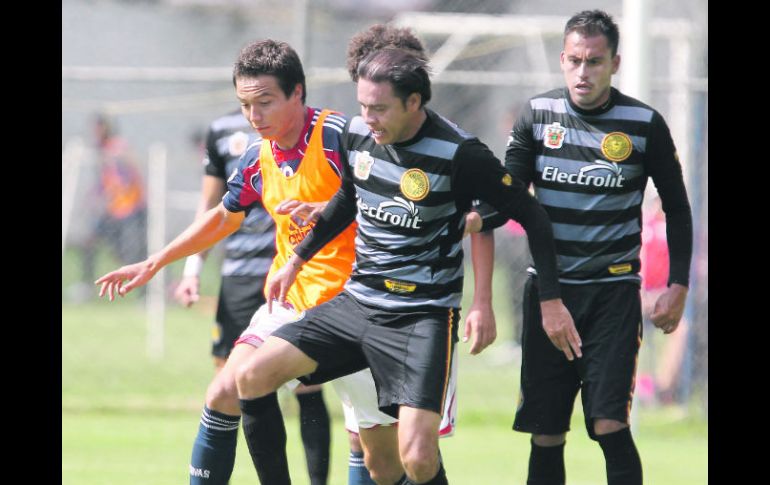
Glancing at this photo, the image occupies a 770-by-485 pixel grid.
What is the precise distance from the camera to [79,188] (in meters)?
18.2

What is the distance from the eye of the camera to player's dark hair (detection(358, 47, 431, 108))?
5074 mm

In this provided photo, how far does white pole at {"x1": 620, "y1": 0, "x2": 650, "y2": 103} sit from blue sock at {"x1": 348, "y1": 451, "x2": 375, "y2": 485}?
11.7ft

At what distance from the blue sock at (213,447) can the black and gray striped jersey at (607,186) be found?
1.65 metres

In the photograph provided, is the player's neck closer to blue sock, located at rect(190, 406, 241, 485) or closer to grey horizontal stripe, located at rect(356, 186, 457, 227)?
grey horizontal stripe, located at rect(356, 186, 457, 227)

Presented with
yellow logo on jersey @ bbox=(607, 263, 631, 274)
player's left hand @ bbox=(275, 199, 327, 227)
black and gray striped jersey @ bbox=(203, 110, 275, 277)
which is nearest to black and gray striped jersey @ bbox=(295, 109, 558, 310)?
player's left hand @ bbox=(275, 199, 327, 227)

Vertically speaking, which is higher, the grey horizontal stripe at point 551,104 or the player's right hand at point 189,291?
the grey horizontal stripe at point 551,104

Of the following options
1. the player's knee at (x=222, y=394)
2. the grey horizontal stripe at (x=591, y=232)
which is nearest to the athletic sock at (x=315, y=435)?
the player's knee at (x=222, y=394)

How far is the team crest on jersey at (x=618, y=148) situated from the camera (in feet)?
18.2

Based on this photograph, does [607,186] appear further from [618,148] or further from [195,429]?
[195,429]

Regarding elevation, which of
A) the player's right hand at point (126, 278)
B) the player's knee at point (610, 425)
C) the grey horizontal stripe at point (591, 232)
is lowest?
the player's knee at point (610, 425)

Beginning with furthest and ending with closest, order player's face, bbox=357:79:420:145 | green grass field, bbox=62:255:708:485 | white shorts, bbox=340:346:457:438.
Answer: green grass field, bbox=62:255:708:485 < white shorts, bbox=340:346:457:438 < player's face, bbox=357:79:420:145

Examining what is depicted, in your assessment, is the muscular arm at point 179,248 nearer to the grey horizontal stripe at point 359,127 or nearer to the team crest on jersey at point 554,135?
the grey horizontal stripe at point 359,127

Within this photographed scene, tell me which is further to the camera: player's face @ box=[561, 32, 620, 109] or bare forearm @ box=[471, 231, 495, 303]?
player's face @ box=[561, 32, 620, 109]

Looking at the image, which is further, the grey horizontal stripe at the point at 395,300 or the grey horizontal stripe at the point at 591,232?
the grey horizontal stripe at the point at 591,232
